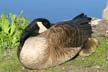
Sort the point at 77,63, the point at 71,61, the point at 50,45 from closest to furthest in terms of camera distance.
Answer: the point at 50,45, the point at 77,63, the point at 71,61

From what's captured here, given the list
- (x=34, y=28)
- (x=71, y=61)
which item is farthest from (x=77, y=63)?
(x=34, y=28)

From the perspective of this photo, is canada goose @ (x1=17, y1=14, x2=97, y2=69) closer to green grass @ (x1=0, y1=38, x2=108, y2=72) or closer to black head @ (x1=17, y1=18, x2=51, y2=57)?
black head @ (x1=17, y1=18, x2=51, y2=57)

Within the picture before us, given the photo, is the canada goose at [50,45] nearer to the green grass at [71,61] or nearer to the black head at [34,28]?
the black head at [34,28]

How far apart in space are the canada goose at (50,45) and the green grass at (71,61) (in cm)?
17

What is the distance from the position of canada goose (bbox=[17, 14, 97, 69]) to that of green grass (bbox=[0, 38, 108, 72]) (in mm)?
173

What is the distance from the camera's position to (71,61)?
9172 mm

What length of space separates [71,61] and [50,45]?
0.80 metres

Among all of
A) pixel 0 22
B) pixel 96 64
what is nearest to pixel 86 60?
pixel 96 64

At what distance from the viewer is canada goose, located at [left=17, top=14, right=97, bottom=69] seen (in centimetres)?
856

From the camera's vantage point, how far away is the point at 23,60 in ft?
28.7

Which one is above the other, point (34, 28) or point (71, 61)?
point (34, 28)

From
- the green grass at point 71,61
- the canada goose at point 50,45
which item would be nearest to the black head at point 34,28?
the canada goose at point 50,45

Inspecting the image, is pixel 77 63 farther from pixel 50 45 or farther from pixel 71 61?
pixel 50 45

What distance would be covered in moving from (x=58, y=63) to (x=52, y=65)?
0.13m
